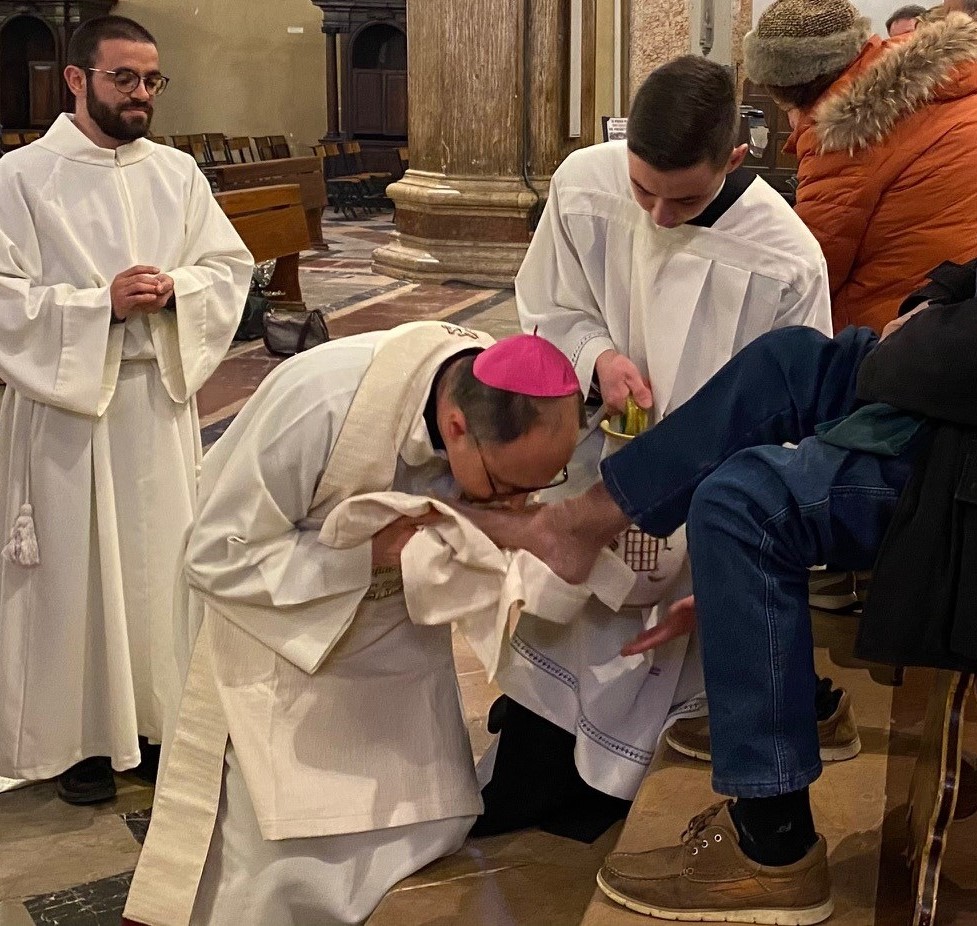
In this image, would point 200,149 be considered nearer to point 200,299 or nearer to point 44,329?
point 200,299

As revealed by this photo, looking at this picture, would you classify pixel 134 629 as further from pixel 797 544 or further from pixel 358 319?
pixel 358 319

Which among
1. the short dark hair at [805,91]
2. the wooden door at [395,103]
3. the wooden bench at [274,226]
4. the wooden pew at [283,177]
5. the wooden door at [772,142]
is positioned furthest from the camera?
the wooden door at [395,103]

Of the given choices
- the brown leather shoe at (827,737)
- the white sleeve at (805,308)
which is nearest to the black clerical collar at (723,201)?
the white sleeve at (805,308)

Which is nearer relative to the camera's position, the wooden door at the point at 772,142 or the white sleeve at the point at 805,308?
the white sleeve at the point at 805,308

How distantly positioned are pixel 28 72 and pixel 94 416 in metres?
17.8

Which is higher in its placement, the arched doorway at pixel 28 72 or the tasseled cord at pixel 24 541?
the arched doorway at pixel 28 72

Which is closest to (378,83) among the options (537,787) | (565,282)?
(565,282)

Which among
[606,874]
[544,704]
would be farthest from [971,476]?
[544,704]

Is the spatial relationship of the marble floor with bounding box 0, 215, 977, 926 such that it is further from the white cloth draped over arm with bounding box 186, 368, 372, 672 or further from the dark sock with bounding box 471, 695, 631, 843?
the white cloth draped over arm with bounding box 186, 368, 372, 672

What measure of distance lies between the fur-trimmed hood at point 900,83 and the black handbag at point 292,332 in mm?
5078

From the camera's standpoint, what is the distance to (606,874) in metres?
2.32

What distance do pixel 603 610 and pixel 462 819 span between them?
1.66 ft

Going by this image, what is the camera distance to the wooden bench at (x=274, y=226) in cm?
878

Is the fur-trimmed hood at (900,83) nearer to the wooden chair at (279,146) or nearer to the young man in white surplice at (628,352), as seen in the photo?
the young man in white surplice at (628,352)
